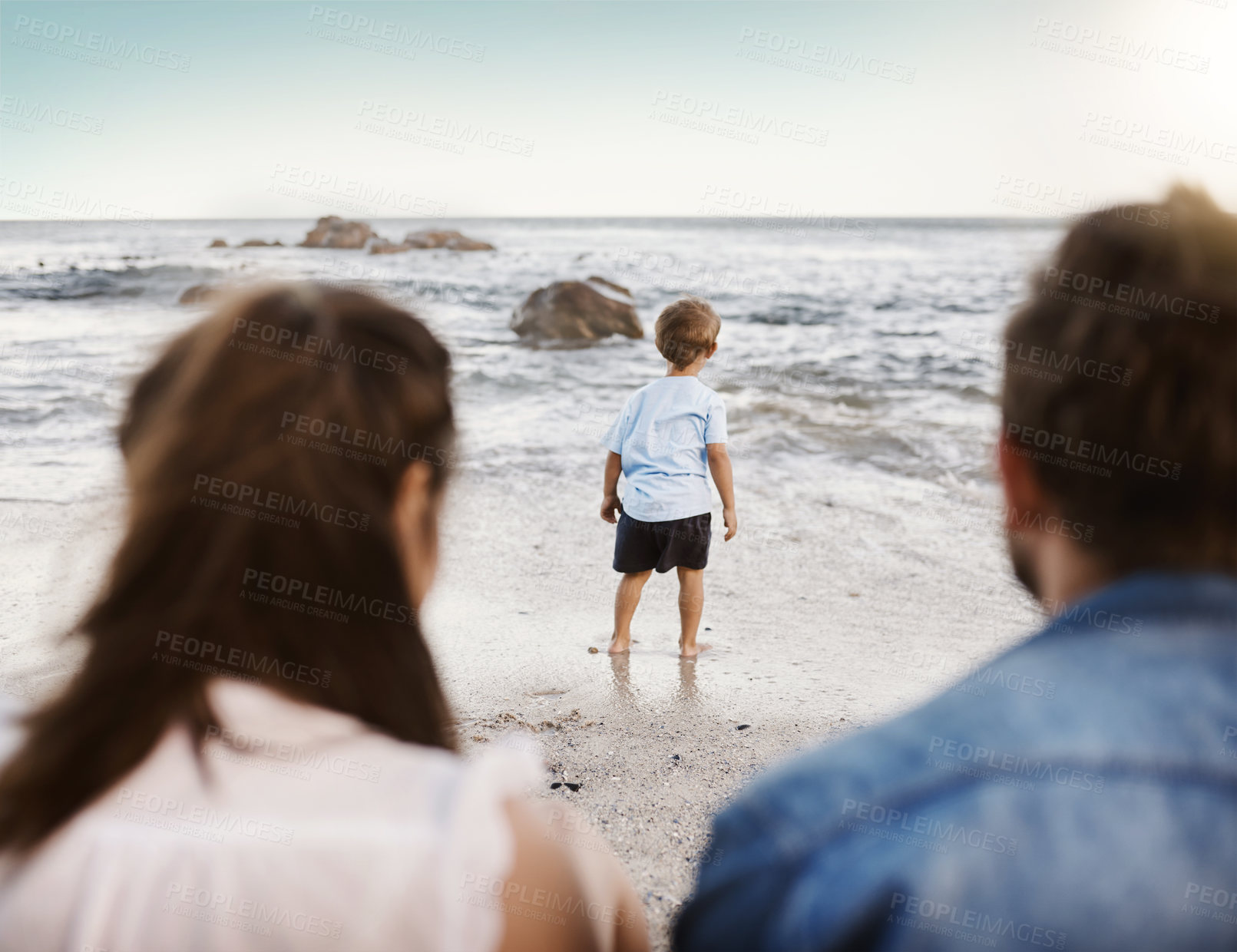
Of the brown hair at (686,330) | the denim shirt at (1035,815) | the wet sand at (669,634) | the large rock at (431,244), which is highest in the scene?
the large rock at (431,244)

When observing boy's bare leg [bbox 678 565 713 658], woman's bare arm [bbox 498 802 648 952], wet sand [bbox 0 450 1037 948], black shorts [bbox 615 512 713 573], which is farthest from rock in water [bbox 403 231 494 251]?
woman's bare arm [bbox 498 802 648 952]

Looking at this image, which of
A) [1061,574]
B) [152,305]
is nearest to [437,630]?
[1061,574]

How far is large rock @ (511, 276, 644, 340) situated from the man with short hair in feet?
43.9

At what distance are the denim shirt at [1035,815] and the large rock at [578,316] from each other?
13538mm

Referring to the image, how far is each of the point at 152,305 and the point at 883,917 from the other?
67.6 ft

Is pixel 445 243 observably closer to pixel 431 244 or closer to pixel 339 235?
pixel 431 244

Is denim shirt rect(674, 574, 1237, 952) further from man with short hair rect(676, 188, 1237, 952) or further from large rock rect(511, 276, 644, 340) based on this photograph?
large rock rect(511, 276, 644, 340)

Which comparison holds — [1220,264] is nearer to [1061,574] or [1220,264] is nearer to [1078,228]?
[1078,228]

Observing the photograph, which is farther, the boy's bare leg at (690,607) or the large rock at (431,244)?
the large rock at (431,244)

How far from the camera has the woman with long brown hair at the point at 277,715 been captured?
0.81 m

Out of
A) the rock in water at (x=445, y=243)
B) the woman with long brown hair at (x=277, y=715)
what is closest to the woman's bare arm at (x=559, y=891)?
the woman with long brown hair at (x=277, y=715)

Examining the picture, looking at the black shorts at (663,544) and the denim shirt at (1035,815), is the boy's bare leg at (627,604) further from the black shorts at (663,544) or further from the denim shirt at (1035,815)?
the denim shirt at (1035,815)

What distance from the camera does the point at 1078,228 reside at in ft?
3.00

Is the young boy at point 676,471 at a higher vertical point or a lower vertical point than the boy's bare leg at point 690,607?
higher
